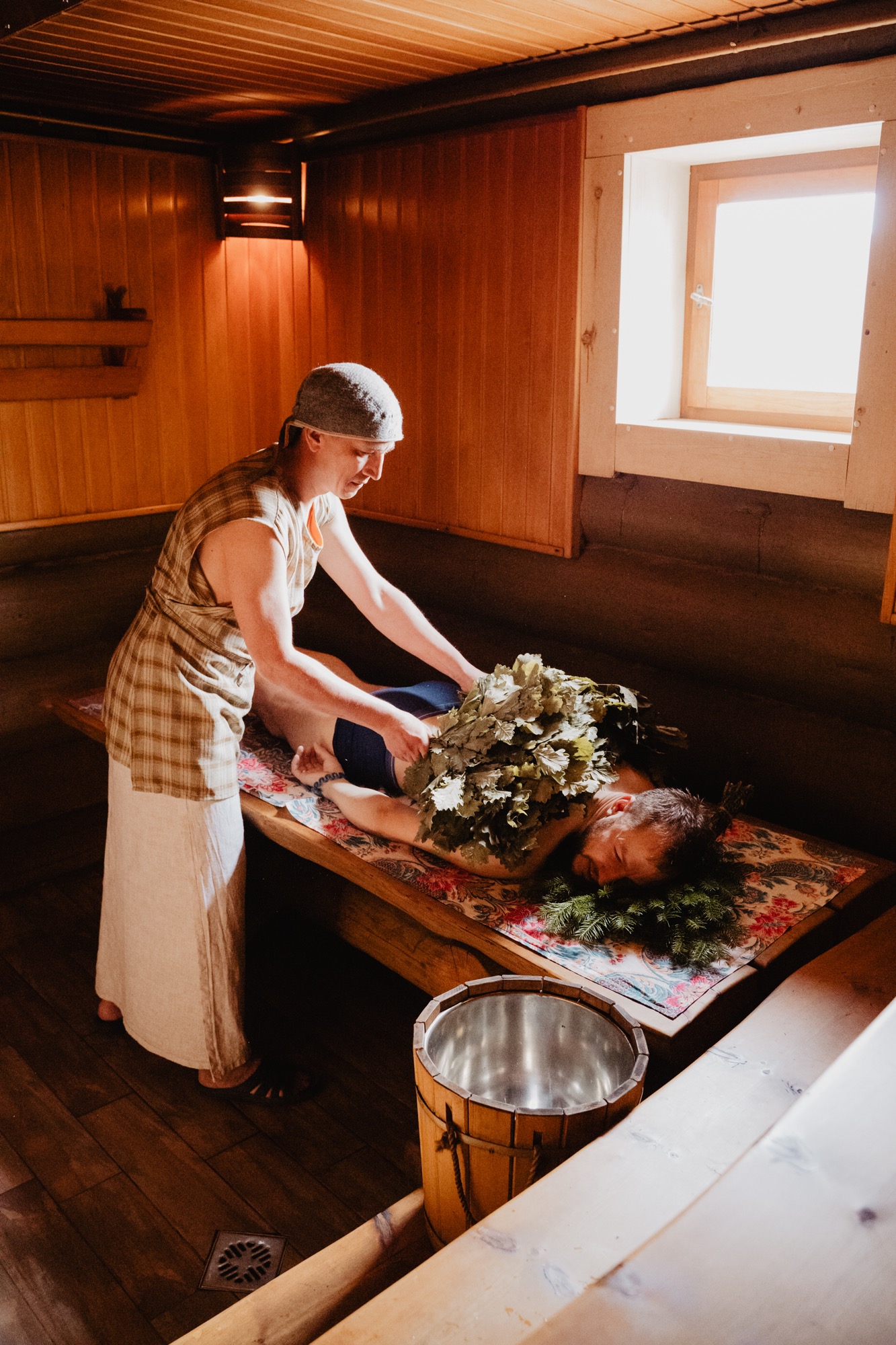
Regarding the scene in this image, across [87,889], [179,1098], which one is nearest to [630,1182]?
[179,1098]

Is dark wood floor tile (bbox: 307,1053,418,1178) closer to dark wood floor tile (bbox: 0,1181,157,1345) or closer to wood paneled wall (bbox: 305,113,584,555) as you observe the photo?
dark wood floor tile (bbox: 0,1181,157,1345)

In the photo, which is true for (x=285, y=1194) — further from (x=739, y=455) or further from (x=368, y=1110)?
(x=739, y=455)

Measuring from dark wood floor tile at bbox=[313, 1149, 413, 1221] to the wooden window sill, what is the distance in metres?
2.25

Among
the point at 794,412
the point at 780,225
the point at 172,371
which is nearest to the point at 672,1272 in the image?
the point at 794,412

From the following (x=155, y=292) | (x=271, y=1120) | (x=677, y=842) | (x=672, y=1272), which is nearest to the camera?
(x=672, y=1272)

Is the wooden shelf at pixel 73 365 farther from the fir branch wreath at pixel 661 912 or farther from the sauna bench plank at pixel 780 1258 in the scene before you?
the sauna bench plank at pixel 780 1258

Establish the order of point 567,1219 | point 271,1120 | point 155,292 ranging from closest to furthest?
point 567,1219, point 271,1120, point 155,292

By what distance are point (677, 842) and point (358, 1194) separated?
1311mm

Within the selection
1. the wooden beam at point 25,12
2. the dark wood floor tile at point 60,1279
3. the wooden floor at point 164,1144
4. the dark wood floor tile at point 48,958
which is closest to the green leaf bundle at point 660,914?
the wooden floor at point 164,1144

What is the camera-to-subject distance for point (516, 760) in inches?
115

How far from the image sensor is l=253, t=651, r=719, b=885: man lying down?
2816mm

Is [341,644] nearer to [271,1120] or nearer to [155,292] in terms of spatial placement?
[155,292]

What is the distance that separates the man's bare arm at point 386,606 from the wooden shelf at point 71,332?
5.25 feet

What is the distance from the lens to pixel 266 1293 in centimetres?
196
